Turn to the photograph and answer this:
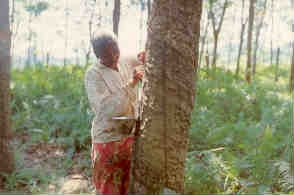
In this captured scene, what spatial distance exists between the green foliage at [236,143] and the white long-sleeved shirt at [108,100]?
0.80 m

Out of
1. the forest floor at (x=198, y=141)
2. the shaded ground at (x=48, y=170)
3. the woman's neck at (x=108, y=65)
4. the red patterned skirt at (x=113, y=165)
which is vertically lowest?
the shaded ground at (x=48, y=170)

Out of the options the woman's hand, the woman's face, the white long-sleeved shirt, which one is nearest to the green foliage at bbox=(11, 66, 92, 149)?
the white long-sleeved shirt

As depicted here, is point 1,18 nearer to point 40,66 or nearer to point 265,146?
point 265,146

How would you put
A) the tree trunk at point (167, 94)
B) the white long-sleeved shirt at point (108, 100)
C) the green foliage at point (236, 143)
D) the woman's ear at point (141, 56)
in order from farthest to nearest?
the green foliage at point (236, 143)
the woman's ear at point (141, 56)
the white long-sleeved shirt at point (108, 100)
the tree trunk at point (167, 94)

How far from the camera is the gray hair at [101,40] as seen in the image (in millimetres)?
2621

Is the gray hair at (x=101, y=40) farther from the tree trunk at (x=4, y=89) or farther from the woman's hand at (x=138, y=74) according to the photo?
the tree trunk at (x=4, y=89)

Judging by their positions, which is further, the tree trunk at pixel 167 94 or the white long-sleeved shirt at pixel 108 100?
the white long-sleeved shirt at pixel 108 100

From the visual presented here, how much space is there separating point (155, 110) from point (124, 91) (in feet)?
1.28

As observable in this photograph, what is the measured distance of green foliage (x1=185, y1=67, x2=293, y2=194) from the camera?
450 centimetres

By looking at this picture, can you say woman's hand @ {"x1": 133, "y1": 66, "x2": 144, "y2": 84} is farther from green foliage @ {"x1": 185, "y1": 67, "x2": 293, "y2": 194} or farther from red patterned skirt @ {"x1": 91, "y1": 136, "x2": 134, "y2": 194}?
green foliage @ {"x1": 185, "y1": 67, "x2": 293, "y2": 194}

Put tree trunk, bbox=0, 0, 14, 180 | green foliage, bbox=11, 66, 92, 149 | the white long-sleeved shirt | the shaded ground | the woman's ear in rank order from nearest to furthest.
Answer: the white long-sleeved shirt < the woman's ear < tree trunk, bbox=0, 0, 14, 180 < the shaded ground < green foliage, bbox=11, 66, 92, 149

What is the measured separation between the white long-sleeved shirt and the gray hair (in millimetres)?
124

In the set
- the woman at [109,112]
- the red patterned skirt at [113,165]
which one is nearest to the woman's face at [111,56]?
the woman at [109,112]

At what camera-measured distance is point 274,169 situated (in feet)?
15.1
